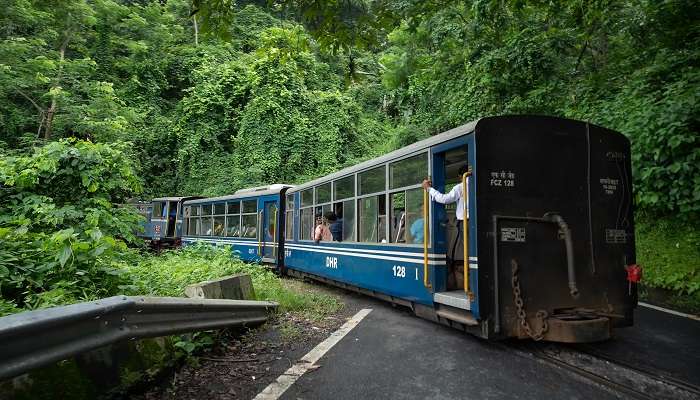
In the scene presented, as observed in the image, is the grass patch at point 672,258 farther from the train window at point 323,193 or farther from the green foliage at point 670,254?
the train window at point 323,193

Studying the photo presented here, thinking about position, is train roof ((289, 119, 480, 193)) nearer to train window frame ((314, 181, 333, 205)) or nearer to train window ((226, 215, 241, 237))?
train window frame ((314, 181, 333, 205))

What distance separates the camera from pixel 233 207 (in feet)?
53.4

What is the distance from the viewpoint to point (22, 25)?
16.1 m

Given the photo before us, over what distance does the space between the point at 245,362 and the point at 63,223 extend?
396 cm

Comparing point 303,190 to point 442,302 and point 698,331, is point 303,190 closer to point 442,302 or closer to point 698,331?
point 442,302

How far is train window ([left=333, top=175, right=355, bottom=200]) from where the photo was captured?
850 centimetres

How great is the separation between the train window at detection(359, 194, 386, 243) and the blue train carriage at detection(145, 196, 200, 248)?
578 inches

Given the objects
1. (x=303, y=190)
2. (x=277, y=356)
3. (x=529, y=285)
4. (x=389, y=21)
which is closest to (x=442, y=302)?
(x=529, y=285)

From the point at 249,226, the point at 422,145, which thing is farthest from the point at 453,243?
the point at 249,226

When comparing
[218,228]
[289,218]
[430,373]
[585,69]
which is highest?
[585,69]

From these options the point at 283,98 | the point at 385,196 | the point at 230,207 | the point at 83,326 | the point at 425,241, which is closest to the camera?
the point at 83,326

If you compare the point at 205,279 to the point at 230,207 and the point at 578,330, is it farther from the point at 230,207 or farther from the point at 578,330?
the point at 230,207

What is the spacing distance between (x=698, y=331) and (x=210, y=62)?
27579 mm

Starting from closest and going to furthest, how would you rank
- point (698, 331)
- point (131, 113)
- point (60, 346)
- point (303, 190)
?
point (60, 346), point (698, 331), point (303, 190), point (131, 113)
